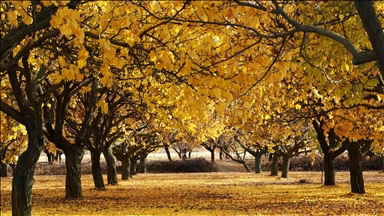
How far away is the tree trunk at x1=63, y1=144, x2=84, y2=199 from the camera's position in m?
23.9

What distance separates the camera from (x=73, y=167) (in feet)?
78.8

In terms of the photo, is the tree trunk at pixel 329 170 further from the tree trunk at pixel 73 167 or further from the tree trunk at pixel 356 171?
the tree trunk at pixel 73 167

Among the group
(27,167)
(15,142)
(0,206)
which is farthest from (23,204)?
(15,142)

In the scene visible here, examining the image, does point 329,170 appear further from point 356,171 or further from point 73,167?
point 73,167

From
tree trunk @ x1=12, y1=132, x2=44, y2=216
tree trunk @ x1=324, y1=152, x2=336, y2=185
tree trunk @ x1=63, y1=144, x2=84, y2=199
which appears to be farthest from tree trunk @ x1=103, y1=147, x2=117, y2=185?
tree trunk @ x1=12, y1=132, x2=44, y2=216

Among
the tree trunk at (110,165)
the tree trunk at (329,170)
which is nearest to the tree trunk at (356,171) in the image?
the tree trunk at (329,170)

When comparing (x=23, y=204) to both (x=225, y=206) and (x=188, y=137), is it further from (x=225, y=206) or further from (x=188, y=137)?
(x=188, y=137)

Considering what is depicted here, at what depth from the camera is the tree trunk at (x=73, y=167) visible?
23.9 meters

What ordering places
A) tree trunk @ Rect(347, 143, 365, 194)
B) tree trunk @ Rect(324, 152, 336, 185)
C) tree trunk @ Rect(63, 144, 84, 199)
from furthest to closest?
tree trunk @ Rect(324, 152, 336, 185)
tree trunk @ Rect(347, 143, 365, 194)
tree trunk @ Rect(63, 144, 84, 199)

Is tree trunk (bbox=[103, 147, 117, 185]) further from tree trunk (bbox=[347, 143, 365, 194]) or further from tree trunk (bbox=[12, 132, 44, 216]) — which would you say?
tree trunk (bbox=[12, 132, 44, 216])

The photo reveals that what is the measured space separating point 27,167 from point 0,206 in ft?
28.3

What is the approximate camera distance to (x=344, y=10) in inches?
341

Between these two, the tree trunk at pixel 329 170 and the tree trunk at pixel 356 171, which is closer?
the tree trunk at pixel 356 171

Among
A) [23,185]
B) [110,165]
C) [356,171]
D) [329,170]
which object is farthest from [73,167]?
[329,170]
